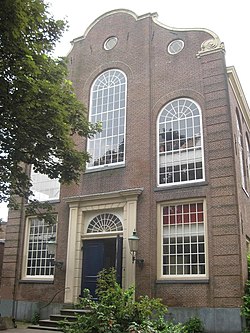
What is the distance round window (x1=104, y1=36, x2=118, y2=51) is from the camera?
59.1ft

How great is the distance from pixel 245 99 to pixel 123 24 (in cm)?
643

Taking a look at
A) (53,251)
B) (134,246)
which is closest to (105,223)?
(134,246)

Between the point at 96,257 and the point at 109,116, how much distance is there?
5.93 meters

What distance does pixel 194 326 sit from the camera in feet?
40.1

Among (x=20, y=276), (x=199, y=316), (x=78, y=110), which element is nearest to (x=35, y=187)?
(x=20, y=276)

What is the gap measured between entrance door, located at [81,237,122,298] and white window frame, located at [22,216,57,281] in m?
1.65

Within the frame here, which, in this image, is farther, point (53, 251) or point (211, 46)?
point (53, 251)

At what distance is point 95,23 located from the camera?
61.9 ft

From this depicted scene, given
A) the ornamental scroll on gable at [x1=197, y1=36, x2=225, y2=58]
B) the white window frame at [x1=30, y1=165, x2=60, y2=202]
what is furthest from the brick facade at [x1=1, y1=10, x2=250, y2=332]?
the white window frame at [x1=30, y1=165, x2=60, y2=202]

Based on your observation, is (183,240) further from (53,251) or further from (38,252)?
(38,252)

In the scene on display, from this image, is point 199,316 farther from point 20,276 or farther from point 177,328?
point 20,276

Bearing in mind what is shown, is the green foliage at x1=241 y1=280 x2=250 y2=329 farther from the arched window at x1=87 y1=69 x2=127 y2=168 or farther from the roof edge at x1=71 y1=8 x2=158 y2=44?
the roof edge at x1=71 y1=8 x2=158 y2=44

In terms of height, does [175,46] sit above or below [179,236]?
above

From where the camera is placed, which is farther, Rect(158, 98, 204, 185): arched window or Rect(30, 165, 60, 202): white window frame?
Rect(30, 165, 60, 202): white window frame
